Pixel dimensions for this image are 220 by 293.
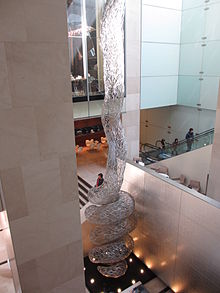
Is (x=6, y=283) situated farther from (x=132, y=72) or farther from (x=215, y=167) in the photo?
(x=132, y=72)

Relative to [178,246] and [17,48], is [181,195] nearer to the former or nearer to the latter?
[178,246]

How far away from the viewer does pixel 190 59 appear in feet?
38.0

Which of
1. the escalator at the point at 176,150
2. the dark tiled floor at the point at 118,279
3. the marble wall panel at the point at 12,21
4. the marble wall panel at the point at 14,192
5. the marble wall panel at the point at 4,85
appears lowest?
the dark tiled floor at the point at 118,279

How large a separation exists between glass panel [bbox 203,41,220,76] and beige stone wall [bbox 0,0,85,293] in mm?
10792

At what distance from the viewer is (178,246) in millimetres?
5863

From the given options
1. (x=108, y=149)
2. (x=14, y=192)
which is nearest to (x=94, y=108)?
(x=108, y=149)

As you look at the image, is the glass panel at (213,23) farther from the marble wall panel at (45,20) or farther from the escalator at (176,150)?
the marble wall panel at (45,20)

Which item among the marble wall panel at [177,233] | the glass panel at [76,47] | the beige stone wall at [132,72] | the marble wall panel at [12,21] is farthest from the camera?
the beige stone wall at [132,72]

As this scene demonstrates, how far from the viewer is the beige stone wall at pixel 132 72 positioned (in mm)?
9904

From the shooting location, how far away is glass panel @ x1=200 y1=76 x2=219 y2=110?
10938mm

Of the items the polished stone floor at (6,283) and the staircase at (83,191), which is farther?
the staircase at (83,191)

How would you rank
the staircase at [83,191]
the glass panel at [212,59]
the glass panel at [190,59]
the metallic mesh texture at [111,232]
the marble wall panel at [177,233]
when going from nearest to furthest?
the marble wall panel at [177,233] < the metallic mesh texture at [111,232] < the staircase at [83,191] < the glass panel at [212,59] < the glass panel at [190,59]

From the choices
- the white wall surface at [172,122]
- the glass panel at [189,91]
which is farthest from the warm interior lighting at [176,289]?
the glass panel at [189,91]

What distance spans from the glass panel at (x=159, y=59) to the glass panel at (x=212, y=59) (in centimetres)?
153
